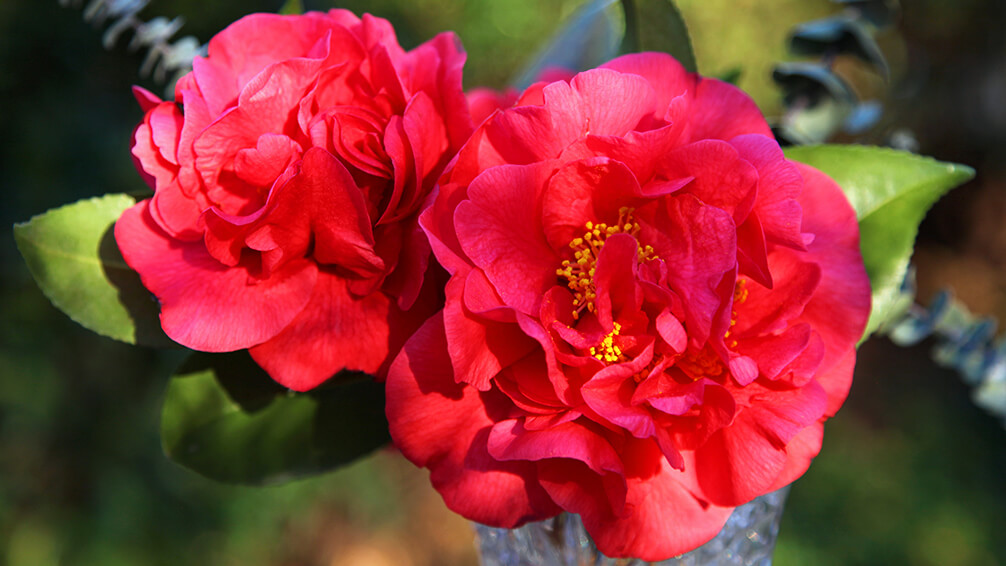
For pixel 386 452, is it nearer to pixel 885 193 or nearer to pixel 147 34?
pixel 147 34

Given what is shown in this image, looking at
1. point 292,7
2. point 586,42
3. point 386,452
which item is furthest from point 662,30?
point 386,452

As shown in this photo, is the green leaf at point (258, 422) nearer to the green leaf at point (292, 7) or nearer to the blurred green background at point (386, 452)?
the green leaf at point (292, 7)

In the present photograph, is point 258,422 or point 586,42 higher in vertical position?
point 586,42

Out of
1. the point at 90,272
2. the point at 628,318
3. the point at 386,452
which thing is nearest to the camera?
the point at 628,318

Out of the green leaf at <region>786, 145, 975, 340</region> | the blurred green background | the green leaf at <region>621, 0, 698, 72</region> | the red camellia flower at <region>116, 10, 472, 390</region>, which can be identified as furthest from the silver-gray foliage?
the blurred green background

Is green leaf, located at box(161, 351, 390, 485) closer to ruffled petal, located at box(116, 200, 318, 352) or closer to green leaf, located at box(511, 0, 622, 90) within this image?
ruffled petal, located at box(116, 200, 318, 352)

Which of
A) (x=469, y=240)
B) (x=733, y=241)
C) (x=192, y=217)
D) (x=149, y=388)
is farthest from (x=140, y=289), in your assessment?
(x=149, y=388)
